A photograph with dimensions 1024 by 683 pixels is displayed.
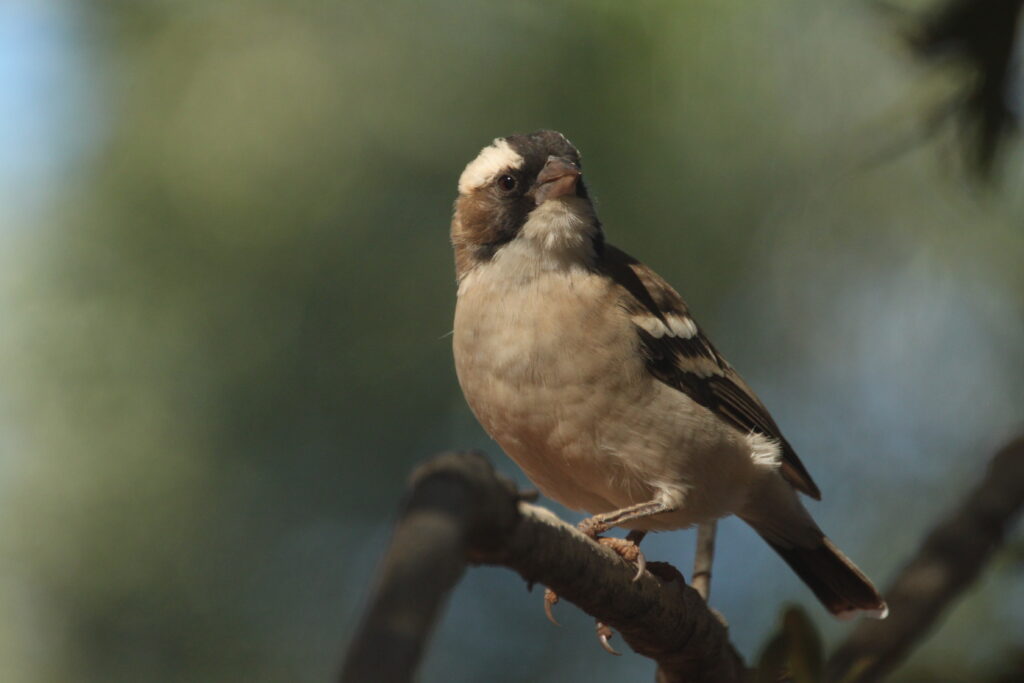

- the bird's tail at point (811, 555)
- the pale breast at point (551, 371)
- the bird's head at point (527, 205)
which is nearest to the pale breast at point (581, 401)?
the pale breast at point (551, 371)

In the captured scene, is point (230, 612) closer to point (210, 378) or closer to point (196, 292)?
point (210, 378)

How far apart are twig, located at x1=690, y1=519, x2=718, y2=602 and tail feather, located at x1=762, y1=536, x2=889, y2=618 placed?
2.33 ft

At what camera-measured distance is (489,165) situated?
5.12 m

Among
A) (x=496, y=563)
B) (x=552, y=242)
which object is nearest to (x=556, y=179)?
(x=552, y=242)

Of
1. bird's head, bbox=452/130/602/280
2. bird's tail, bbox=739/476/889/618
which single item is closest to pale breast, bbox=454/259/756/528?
bird's head, bbox=452/130/602/280

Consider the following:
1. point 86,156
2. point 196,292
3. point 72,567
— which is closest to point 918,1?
point 196,292

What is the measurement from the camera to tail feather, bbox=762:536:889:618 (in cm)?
541

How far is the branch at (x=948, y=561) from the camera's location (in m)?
3.40

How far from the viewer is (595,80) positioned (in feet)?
27.5

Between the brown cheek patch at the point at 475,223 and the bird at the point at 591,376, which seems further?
the brown cheek patch at the point at 475,223

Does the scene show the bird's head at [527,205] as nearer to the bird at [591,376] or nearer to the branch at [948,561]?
the bird at [591,376]

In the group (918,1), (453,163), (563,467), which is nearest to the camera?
(563,467)

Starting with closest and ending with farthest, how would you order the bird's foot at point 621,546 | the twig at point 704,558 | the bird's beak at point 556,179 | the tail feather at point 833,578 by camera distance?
the bird's foot at point 621,546 < the twig at point 704,558 < the bird's beak at point 556,179 < the tail feather at point 833,578

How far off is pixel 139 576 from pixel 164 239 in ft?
8.27
